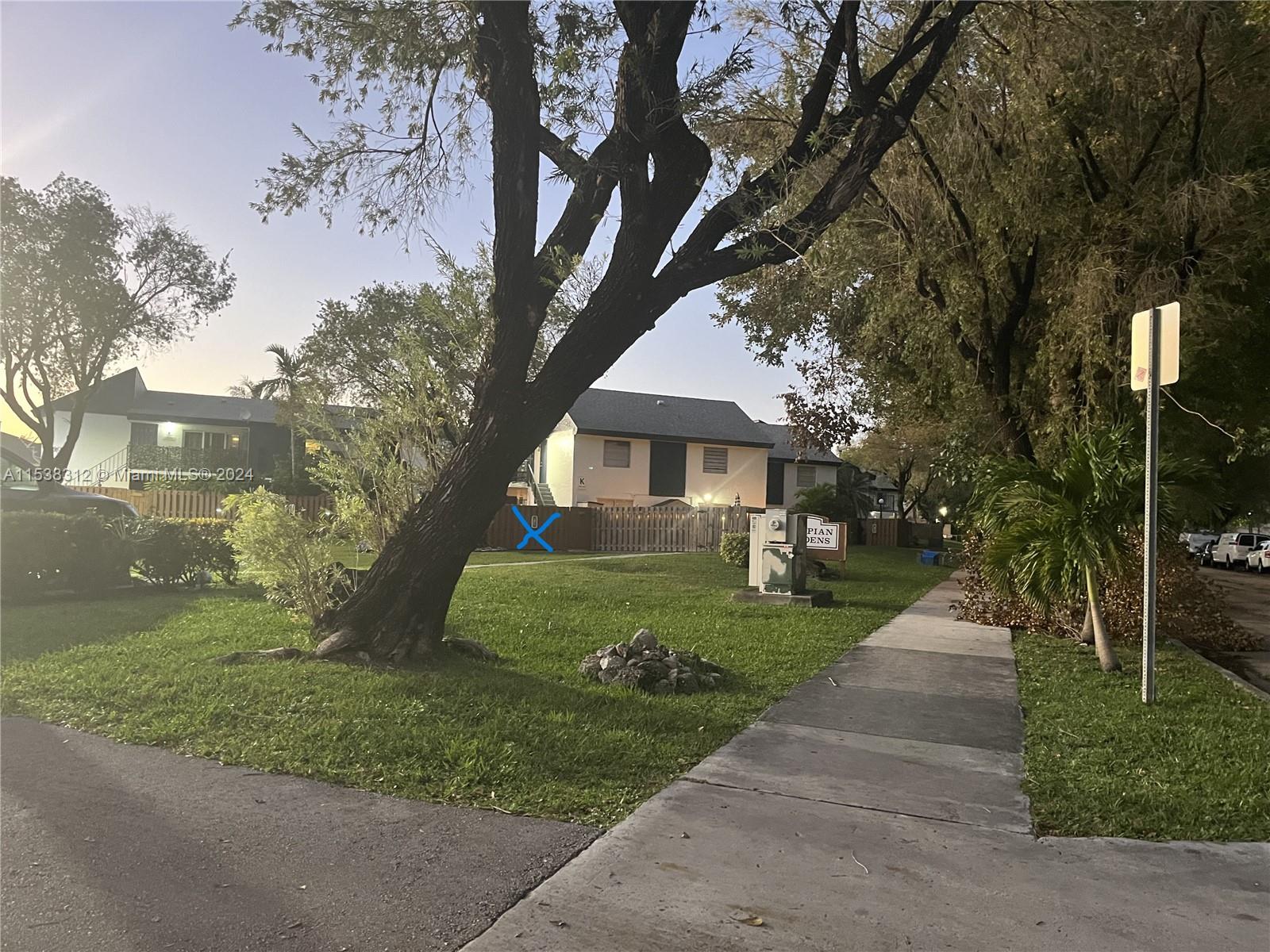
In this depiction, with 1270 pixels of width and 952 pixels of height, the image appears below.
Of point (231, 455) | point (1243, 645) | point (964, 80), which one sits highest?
point (964, 80)

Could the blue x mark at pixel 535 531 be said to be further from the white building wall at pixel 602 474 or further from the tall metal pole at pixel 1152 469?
the tall metal pole at pixel 1152 469

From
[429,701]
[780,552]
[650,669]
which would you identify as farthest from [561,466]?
[429,701]

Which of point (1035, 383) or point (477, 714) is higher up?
point (1035, 383)

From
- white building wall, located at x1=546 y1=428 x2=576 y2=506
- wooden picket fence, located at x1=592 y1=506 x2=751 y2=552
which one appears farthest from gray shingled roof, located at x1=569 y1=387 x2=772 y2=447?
wooden picket fence, located at x1=592 y1=506 x2=751 y2=552

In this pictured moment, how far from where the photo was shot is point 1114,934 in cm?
Answer: 330

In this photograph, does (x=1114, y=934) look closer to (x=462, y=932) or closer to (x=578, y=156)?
(x=462, y=932)

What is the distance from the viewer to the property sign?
53.2 feet

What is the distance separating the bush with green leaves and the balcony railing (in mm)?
32220

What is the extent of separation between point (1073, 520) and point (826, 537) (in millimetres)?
7920

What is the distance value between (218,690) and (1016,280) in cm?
1097

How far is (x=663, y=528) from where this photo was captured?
26.8 metres

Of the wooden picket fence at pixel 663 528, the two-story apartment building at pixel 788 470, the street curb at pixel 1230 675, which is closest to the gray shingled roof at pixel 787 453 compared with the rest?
the two-story apartment building at pixel 788 470

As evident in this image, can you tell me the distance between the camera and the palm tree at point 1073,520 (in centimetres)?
837

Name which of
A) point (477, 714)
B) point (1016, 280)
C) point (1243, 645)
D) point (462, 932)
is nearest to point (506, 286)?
point (477, 714)
